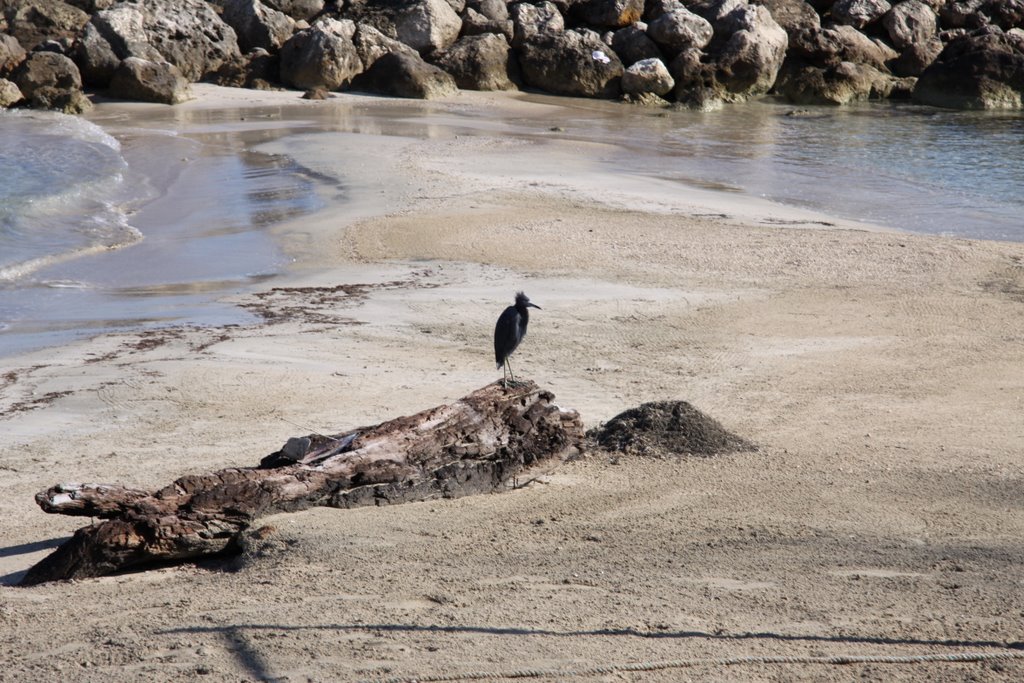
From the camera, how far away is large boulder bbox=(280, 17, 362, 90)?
24719 mm

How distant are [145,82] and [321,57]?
410 cm

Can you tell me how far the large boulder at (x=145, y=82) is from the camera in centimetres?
2269

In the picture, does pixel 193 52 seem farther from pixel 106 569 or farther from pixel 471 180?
pixel 106 569

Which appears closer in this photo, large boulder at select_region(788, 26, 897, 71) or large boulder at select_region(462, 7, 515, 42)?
large boulder at select_region(462, 7, 515, 42)

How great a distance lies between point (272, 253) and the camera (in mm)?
10477

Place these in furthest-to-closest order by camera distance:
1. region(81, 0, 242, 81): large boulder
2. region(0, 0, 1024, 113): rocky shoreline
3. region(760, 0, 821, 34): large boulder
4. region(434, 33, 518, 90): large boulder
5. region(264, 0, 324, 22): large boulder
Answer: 1. region(760, 0, 821, 34): large boulder
2. region(264, 0, 324, 22): large boulder
3. region(434, 33, 518, 90): large boulder
4. region(0, 0, 1024, 113): rocky shoreline
5. region(81, 0, 242, 81): large boulder

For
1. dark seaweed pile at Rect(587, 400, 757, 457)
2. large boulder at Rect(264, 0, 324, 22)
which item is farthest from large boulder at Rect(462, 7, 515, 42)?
dark seaweed pile at Rect(587, 400, 757, 457)

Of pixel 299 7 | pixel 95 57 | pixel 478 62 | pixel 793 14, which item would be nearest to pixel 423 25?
pixel 478 62

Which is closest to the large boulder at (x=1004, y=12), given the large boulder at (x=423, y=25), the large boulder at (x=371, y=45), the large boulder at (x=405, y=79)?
the large boulder at (x=423, y=25)

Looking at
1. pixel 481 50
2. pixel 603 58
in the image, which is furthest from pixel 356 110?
pixel 603 58

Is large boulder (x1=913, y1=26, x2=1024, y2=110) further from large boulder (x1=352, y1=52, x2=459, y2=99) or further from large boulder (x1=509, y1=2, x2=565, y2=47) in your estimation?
large boulder (x1=352, y1=52, x2=459, y2=99)

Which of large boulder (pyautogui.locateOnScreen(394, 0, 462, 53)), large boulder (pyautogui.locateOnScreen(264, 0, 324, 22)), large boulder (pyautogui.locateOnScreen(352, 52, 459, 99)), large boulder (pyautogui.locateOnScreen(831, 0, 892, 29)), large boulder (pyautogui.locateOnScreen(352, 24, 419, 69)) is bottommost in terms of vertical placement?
large boulder (pyautogui.locateOnScreen(352, 52, 459, 99))

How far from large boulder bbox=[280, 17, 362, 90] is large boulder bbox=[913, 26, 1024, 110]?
14717mm

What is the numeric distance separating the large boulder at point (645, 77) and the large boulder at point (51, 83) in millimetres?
12378
